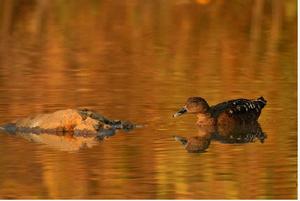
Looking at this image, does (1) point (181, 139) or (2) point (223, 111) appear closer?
(1) point (181, 139)

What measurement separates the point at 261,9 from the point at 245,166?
545 inches

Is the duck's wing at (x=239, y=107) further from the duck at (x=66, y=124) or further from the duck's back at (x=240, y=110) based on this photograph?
the duck at (x=66, y=124)

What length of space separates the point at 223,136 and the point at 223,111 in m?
0.83

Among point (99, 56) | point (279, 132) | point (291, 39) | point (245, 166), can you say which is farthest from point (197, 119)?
point (291, 39)

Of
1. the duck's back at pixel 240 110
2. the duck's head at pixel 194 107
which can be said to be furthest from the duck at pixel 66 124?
the duck's back at pixel 240 110

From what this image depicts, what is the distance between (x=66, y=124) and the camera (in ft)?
42.4

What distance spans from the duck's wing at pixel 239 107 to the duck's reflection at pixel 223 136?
0.15m

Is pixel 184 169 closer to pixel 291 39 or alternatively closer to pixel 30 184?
pixel 30 184

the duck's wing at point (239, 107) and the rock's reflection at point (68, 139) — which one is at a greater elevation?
the duck's wing at point (239, 107)

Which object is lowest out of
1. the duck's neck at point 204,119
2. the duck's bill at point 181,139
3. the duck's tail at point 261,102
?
the duck's bill at point 181,139

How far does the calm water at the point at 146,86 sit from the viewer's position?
10516 millimetres

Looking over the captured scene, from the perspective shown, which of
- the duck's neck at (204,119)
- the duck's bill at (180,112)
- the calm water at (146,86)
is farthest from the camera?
the duck's neck at (204,119)

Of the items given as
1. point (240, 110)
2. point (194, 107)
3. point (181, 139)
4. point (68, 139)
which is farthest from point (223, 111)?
point (68, 139)

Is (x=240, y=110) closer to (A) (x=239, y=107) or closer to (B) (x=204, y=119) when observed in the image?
(A) (x=239, y=107)
